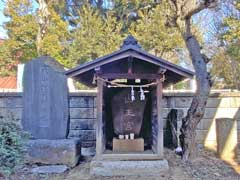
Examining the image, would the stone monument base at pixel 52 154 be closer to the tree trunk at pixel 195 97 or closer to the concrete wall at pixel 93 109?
the concrete wall at pixel 93 109

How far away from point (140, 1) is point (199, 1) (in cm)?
706

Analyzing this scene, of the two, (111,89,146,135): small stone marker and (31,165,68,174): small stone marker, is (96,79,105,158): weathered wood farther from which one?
(31,165,68,174): small stone marker

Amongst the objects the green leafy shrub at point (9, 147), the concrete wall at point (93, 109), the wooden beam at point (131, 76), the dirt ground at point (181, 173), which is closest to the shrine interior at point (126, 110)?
the wooden beam at point (131, 76)

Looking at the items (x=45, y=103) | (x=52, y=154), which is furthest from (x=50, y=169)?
(x=45, y=103)

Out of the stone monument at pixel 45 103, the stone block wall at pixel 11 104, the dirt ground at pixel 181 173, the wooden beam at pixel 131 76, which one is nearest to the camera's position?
the dirt ground at pixel 181 173

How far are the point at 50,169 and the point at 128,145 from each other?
56.5 inches

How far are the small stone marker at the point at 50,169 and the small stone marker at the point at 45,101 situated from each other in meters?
0.61

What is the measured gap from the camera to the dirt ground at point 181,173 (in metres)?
4.96

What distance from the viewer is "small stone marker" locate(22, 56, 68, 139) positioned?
6012 millimetres

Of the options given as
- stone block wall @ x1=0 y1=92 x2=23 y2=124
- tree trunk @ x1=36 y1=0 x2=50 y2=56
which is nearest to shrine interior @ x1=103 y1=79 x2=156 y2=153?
stone block wall @ x1=0 y1=92 x2=23 y2=124

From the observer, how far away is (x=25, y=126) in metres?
6.08

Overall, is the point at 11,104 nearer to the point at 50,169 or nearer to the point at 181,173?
the point at 50,169

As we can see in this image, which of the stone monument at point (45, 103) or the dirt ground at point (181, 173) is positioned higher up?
the stone monument at point (45, 103)

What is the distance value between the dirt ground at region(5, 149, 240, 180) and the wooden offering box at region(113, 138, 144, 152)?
62 cm
